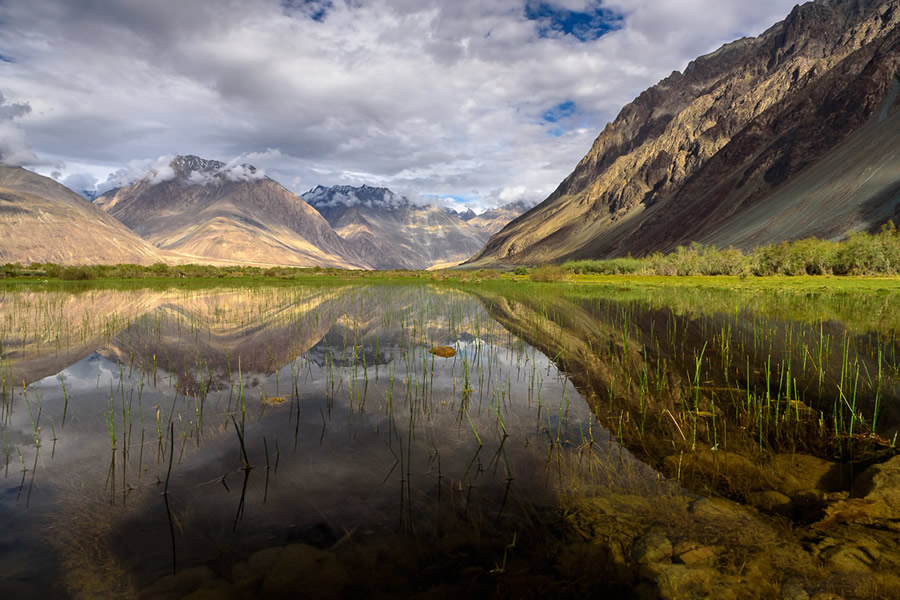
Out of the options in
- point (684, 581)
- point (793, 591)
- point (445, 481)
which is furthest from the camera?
point (445, 481)

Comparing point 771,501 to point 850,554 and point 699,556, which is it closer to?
point 850,554

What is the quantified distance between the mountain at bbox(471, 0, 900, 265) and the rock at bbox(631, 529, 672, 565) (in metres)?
94.1

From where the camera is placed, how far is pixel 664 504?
5.09 meters

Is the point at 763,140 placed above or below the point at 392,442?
above

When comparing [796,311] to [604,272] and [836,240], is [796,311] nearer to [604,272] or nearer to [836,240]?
[604,272]

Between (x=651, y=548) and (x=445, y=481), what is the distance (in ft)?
7.85

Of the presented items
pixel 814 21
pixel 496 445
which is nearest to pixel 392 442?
pixel 496 445

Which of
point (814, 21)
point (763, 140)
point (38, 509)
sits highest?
point (814, 21)

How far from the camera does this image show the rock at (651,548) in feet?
13.9

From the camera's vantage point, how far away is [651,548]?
4.33m

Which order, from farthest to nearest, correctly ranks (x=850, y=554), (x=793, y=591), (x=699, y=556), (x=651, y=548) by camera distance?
(x=651, y=548) < (x=699, y=556) < (x=850, y=554) < (x=793, y=591)

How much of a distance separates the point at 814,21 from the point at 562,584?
23135cm

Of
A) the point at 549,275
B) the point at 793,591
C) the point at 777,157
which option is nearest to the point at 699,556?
the point at 793,591

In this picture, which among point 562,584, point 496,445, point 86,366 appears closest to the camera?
point 562,584
